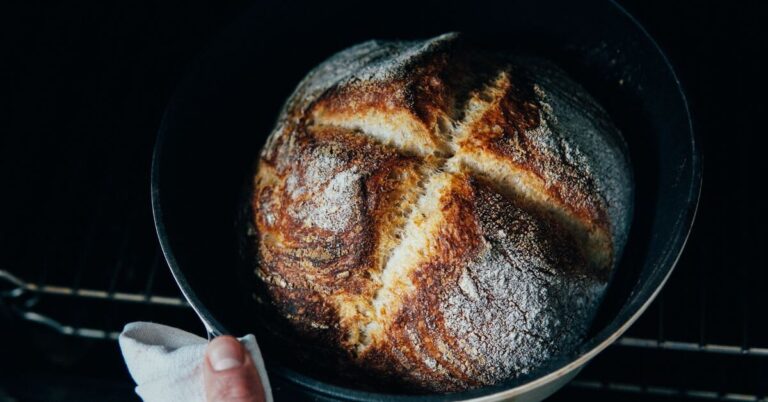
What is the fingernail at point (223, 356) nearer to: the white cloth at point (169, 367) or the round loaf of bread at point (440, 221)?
the white cloth at point (169, 367)

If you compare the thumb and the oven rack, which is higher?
the thumb

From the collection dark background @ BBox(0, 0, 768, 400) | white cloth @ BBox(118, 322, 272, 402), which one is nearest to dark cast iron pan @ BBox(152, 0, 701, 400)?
white cloth @ BBox(118, 322, 272, 402)

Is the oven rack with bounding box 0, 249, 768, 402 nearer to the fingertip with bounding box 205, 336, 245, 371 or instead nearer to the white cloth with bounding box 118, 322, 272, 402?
the white cloth with bounding box 118, 322, 272, 402

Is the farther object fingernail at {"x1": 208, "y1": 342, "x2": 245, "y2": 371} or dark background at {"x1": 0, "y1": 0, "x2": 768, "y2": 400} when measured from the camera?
dark background at {"x1": 0, "y1": 0, "x2": 768, "y2": 400}

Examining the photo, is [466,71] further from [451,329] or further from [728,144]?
[728,144]

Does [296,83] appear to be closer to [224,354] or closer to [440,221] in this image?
[440,221]

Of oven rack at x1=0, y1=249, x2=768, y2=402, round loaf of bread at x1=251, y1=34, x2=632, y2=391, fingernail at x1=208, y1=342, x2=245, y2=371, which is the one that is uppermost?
round loaf of bread at x1=251, y1=34, x2=632, y2=391

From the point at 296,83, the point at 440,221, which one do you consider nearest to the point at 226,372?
the point at 440,221
